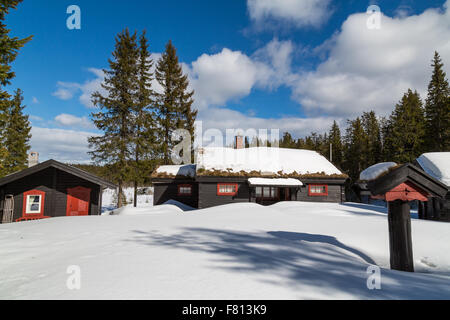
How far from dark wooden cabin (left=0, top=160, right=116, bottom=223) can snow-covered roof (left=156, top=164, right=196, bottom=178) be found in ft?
22.3

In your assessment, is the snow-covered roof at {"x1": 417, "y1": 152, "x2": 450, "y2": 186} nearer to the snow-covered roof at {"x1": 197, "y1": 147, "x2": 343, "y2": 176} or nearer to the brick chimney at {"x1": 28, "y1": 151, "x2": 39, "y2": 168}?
the snow-covered roof at {"x1": 197, "y1": 147, "x2": 343, "y2": 176}

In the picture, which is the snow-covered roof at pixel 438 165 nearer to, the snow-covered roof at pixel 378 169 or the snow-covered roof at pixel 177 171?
the snow-covered roof at pixel 378 169

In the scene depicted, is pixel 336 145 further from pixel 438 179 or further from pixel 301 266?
pixel 301 266

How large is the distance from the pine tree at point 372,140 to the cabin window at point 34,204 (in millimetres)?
41668

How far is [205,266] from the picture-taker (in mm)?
3793

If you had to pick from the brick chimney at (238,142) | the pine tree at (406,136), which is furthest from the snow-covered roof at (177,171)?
the pine tree at (406,136)

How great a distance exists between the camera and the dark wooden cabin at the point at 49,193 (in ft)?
42.9

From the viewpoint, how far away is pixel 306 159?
20812mm

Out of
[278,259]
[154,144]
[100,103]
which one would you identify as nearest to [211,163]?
[154,144]

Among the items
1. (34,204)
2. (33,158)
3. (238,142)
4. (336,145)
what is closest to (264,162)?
(238,142)

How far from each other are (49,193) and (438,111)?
143ft

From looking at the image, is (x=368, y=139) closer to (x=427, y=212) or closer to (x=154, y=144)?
(x=427, y=212)
